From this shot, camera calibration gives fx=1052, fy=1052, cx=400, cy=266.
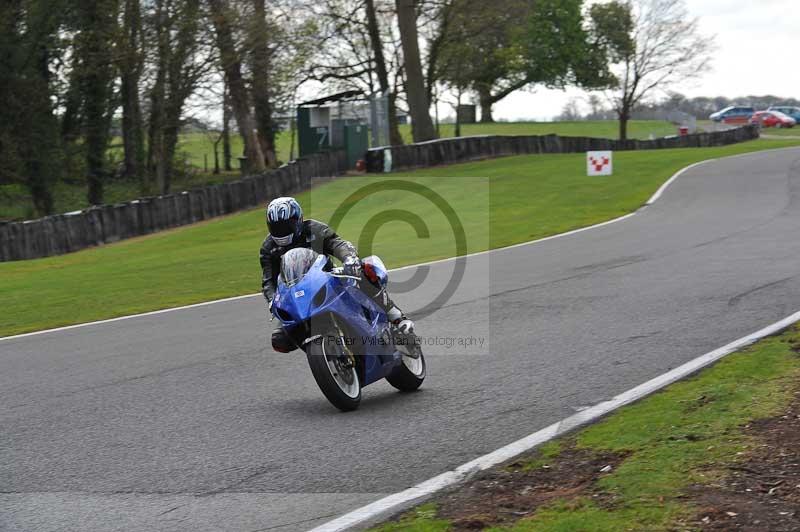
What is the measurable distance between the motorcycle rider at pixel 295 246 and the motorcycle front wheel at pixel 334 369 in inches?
16.6

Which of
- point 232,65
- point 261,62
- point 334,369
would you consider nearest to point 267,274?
point 334,369

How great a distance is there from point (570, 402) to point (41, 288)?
13258 millimetres

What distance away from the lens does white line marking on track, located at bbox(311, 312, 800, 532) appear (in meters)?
5.30

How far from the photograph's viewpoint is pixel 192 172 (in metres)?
50.5

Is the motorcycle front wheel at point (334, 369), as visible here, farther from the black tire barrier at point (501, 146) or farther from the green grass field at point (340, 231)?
the black tire barrier at point (501, 146)

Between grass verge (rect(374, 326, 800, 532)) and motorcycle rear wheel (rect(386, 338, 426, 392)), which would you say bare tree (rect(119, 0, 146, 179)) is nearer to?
motorcycle rear wheel (rect(386, 338, 426, 392))

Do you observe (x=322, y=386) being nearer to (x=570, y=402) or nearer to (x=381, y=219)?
(x=570, y=402)

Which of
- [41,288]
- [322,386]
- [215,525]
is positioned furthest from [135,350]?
[41,288]

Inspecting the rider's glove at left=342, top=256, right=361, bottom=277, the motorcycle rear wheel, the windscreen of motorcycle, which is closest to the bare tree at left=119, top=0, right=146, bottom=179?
the motorcycle rear wheel

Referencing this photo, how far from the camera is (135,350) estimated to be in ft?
36.1

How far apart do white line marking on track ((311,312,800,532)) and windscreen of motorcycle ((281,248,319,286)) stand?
2.07 meters

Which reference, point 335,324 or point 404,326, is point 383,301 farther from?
point 335,324

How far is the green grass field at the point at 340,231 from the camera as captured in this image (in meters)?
16.2

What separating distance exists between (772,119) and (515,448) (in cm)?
7991
